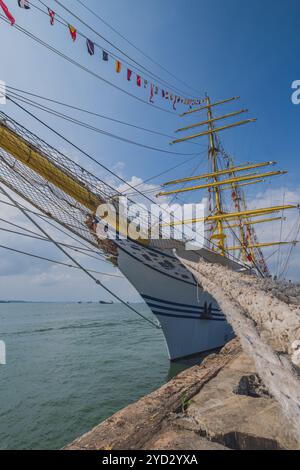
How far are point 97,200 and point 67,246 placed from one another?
6.83 ft

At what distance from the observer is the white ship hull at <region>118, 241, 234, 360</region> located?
412 inches

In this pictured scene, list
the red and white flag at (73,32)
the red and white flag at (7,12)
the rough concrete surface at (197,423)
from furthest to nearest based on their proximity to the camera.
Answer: the red and white flag at (73,32) < the red and white flag at (7,12) < the rough concrete surface at (197,423)

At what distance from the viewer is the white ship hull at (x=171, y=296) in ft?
34.3

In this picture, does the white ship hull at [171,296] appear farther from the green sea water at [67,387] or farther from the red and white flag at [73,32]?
the red and white flag at [73,32]

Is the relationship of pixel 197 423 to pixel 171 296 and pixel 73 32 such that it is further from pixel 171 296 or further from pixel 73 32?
pixel 73 32

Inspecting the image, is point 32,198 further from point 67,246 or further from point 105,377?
point 105,377

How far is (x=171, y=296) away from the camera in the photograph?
11516 mm

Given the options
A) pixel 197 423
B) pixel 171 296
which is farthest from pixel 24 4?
pixel 171 296

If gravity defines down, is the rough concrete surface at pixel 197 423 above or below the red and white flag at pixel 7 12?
below

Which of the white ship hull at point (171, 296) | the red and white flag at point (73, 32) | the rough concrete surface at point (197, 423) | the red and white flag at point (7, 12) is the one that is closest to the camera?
the rough concrete surface at point (197, 423)

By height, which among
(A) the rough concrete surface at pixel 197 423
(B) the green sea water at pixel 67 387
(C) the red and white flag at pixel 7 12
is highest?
(C) the red and white flag at pixel 7 12

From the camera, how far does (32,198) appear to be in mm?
6430

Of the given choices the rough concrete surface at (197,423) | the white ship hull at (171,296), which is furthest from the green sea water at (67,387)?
the rough concrete surface at (197,423)

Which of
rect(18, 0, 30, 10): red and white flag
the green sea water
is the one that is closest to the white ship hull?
the green sea water
